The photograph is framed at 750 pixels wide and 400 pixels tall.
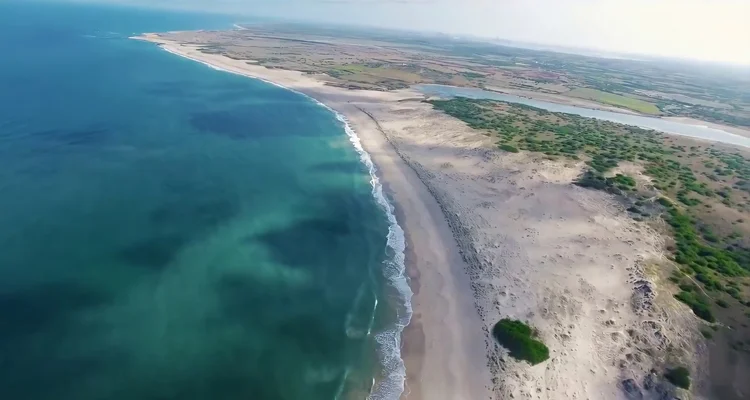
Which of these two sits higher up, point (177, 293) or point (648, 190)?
point (648, 190)

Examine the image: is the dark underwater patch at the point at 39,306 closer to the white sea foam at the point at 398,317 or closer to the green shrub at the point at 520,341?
the white sea foam at the point at 398,317

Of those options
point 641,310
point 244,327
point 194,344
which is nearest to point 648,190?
point 641,310

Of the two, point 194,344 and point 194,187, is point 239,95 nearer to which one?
point 194,187

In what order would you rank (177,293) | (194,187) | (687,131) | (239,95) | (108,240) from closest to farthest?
1. (177,293)
2. (108,240)
3. (194,187)
4. (239,95)
5. (687,131)

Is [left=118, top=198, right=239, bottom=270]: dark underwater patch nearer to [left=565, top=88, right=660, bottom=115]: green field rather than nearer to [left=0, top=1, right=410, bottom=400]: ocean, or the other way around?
[left=0, top=1, right=410, bottom=400]: ocean

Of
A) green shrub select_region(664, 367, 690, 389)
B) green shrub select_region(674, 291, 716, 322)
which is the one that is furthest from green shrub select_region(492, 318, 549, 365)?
green shrub select_region(674, 291, 716, 322)

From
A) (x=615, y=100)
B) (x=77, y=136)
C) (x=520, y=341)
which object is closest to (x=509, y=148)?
(x=520, y=341)
